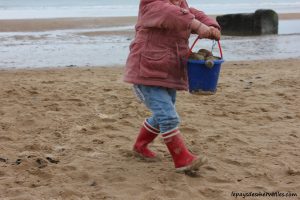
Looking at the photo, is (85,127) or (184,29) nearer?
(184,29)

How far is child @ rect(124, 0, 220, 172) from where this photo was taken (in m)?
3.21

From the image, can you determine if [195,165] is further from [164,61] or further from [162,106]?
[164,61]

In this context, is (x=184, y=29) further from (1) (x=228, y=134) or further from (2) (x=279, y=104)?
(2) (x=279, y=104)

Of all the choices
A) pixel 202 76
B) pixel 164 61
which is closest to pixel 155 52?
pixel 164 61

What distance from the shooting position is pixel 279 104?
557 cm

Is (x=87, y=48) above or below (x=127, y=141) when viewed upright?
below

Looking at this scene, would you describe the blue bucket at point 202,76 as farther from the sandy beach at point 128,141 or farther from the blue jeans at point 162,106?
the sandy beach at point 128,141

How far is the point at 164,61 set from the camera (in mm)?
3328

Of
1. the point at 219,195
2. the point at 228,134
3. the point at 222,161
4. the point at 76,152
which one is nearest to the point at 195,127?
the point at 228,134

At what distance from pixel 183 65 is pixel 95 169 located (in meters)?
1.00

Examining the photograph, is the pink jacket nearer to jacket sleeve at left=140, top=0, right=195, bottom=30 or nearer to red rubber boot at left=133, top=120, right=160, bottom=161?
jacket sleeve at left=140, top=0, right=195, bottom=30

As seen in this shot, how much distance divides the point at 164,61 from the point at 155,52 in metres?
0.09

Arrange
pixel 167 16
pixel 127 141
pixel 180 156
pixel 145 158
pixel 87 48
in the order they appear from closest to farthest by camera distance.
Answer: pixel 167 16, pixel 180 156, pixel 145 158, pixel 127 141, pixel 87 48

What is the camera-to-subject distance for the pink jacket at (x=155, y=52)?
3.29 m
